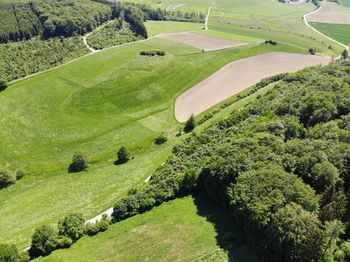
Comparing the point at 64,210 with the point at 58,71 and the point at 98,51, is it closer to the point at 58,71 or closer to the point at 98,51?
the point at 58,71

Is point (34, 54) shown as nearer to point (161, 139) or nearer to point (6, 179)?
point (161, 139)

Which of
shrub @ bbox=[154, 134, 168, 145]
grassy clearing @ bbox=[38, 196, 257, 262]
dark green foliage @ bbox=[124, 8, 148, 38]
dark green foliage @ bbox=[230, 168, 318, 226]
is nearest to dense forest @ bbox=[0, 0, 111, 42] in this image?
dark green foliage @ bbox=[124, 8, 148, 38]

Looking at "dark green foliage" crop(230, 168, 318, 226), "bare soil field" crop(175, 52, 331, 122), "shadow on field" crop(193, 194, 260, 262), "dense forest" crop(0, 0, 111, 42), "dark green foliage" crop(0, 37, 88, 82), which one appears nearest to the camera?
"dark green foliage" crop(230, 168, 318, 226)

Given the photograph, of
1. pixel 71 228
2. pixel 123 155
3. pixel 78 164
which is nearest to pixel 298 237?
pixel 71 228

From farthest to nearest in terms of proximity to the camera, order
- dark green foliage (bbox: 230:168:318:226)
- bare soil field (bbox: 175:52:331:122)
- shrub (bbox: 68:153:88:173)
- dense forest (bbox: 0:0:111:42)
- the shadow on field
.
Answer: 1. dense forest (bbox: 0:0:111:42)
2. bare soil field (bbox: 175:52:331:122)
3. shrub (bbox: 68:153:88:173)
4. the shadow on field
5. dark green foliage (bbox: 230:168:318:226)

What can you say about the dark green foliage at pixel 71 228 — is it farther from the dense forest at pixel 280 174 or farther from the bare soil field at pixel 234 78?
the bare soil field at pixel 234 78

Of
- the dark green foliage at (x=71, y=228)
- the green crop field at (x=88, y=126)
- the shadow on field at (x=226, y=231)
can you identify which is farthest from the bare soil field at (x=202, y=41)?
the dark green foliage at (x=71, y=228)

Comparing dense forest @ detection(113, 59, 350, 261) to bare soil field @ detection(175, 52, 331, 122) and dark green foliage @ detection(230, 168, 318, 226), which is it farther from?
bare soil field @ detection(175, 52, 331, 122)
